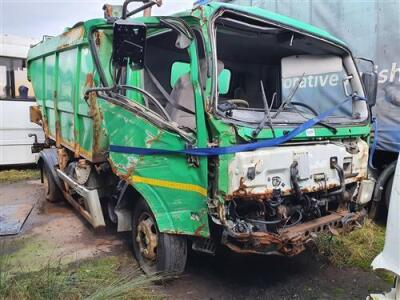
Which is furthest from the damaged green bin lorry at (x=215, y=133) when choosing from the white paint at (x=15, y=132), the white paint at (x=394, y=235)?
the white paint at (x=15, y=132)

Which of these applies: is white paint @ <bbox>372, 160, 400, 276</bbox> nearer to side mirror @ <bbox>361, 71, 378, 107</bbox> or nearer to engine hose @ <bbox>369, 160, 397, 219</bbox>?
side mirror @ <bbox>361, 71, 378, 107</bbox>

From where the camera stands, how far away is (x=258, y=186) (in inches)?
116

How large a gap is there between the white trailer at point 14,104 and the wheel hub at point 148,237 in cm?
590

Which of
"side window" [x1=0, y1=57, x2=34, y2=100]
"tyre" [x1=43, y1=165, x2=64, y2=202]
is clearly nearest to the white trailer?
"side window" [x1=0, y1=57, x2=34, y2=100]

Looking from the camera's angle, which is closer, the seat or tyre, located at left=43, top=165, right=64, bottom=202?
the seat

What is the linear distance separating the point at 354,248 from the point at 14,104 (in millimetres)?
7105

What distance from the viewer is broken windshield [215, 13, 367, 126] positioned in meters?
3.44

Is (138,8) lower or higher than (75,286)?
higher

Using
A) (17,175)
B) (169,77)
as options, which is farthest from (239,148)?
(17,175)

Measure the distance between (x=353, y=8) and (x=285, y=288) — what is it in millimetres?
3448

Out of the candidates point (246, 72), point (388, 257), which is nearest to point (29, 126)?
point (246, 72)

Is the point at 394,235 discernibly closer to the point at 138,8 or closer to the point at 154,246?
the point at 154,246

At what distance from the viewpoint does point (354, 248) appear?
438cm

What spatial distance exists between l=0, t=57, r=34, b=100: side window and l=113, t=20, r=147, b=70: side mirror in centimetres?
612
